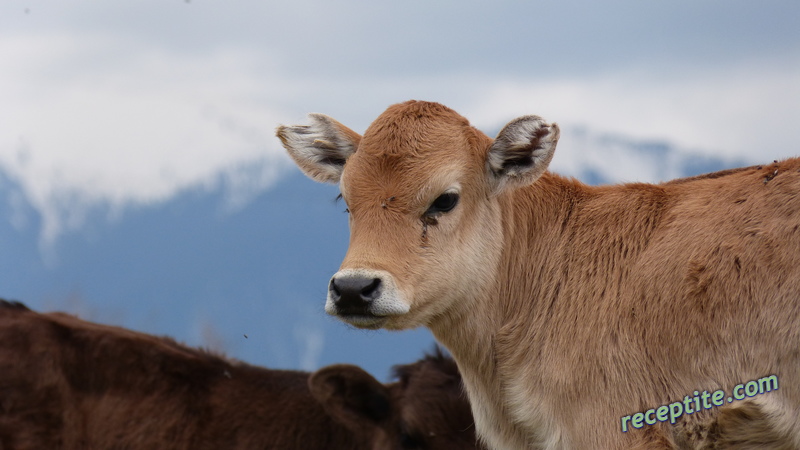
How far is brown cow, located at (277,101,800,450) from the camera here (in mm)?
5812

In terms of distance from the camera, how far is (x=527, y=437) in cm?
680

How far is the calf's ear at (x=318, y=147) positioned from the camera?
24.2 feet

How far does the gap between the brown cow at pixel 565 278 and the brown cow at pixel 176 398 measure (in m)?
2.03

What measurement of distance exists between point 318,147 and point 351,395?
2801mm

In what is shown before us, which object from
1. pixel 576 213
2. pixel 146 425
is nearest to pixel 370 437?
pixel 146 425

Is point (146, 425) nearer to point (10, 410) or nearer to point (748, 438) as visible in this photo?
point (10, 410)

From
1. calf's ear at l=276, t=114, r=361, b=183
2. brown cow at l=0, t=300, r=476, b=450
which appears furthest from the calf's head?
brown cow at l=0, t=300, r=476, b=450

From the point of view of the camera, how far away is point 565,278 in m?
6.87

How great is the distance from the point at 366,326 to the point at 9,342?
481cm

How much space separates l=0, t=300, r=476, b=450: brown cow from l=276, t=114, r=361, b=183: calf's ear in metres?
2.29

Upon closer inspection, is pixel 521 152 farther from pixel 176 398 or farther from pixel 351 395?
pixel 176 398

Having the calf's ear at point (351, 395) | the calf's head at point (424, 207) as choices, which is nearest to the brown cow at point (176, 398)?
the calf's ear at point (351, 395)

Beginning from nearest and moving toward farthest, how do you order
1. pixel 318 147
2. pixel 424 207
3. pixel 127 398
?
pixel 424 207 → pixel 318 147 → pixel 127 398

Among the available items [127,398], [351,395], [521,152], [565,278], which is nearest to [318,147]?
[521,152]
